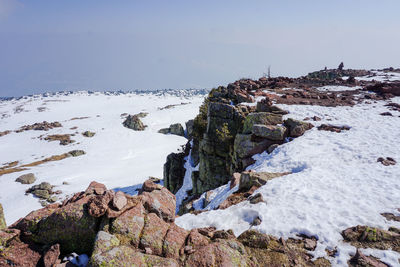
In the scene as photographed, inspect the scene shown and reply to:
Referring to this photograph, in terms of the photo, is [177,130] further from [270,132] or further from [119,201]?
[119,201]

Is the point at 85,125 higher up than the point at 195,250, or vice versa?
the point at 195,250

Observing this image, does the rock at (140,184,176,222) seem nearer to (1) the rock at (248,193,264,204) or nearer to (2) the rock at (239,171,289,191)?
(1) the rock at (248,193,264,204)

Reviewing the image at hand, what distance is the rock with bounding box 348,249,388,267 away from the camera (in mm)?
6750

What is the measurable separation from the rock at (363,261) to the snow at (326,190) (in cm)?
21

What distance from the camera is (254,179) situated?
13336 mm

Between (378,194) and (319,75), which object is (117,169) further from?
(319,75)

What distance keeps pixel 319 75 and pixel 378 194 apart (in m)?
59.5

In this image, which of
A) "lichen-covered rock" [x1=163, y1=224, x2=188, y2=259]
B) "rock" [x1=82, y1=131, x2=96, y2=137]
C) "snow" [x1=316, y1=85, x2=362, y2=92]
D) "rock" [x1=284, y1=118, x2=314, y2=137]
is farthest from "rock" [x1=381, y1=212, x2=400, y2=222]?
"rock" [x1=82, y1=131, x2=96, y2=137]

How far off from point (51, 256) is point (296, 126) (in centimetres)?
1948

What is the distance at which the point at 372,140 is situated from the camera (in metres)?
16.6

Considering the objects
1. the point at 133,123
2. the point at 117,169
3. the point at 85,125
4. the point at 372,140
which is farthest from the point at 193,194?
the point at 85,125

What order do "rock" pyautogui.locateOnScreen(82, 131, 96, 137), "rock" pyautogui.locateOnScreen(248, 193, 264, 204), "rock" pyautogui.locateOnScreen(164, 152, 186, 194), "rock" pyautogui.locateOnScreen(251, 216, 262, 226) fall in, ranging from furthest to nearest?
"rock" pyautogui.locateOnScreen(82, 131, 96, 137)
"rock" pyautogui.locateOnScreen(164, 152, 186, 194)
"rock" pyautogui.locateOnScreen(248, 193, 264, 204)
"rock" pyautogui.locateOnScreen(251, 216, 262, 226)

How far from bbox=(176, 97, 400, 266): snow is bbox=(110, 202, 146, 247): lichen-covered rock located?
12.8 feet

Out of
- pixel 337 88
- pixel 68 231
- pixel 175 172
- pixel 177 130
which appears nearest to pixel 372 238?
pixel 68 231
